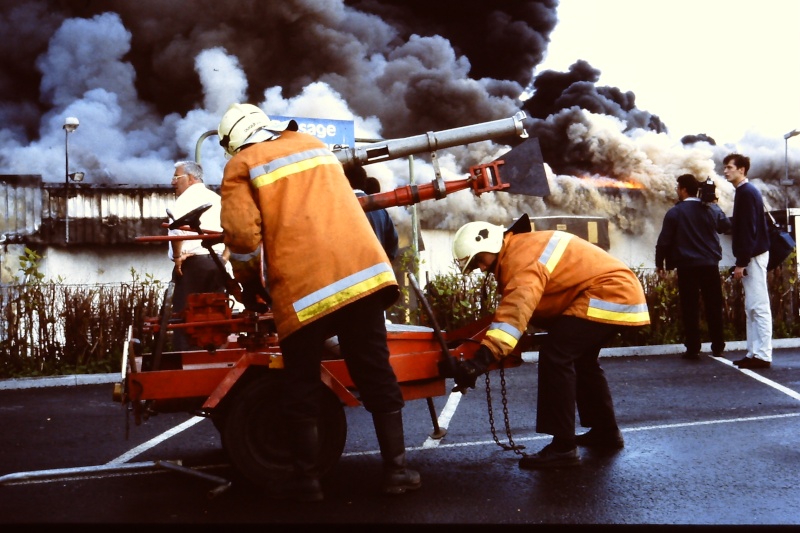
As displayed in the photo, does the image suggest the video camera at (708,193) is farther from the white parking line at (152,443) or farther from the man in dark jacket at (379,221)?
the white parking line at (152,443)

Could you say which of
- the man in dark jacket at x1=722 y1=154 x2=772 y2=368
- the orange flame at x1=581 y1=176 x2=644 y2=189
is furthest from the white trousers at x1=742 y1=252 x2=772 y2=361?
the orange flame at x1=581 y1=176 x2=644 y2=189

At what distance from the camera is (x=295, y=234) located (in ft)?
12.5

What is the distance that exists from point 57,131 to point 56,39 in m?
1.60

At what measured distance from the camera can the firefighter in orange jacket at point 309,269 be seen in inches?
150

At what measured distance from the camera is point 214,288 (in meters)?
6.70

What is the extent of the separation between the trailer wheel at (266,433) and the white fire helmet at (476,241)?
0.93 meters

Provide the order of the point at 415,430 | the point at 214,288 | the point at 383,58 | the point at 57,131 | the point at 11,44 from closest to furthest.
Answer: the point at 415,430
the point at 214,288
the point at 11,44
the point at 57,131
the point at 383,58

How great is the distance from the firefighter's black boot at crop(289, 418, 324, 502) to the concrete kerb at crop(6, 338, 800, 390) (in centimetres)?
436

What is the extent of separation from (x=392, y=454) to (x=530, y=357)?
201 inches

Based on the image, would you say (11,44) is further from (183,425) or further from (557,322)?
(557,322)

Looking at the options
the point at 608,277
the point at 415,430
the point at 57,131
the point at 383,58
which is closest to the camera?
the point at 608,277

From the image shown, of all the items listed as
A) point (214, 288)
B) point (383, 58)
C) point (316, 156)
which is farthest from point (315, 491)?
point (383, 58)

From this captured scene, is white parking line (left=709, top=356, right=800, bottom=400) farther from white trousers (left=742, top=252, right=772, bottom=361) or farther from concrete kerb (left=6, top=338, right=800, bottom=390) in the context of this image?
concrete kerb (left=6, top=338, right=800, bottom=390)

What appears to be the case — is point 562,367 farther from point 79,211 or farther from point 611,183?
point 611,183
